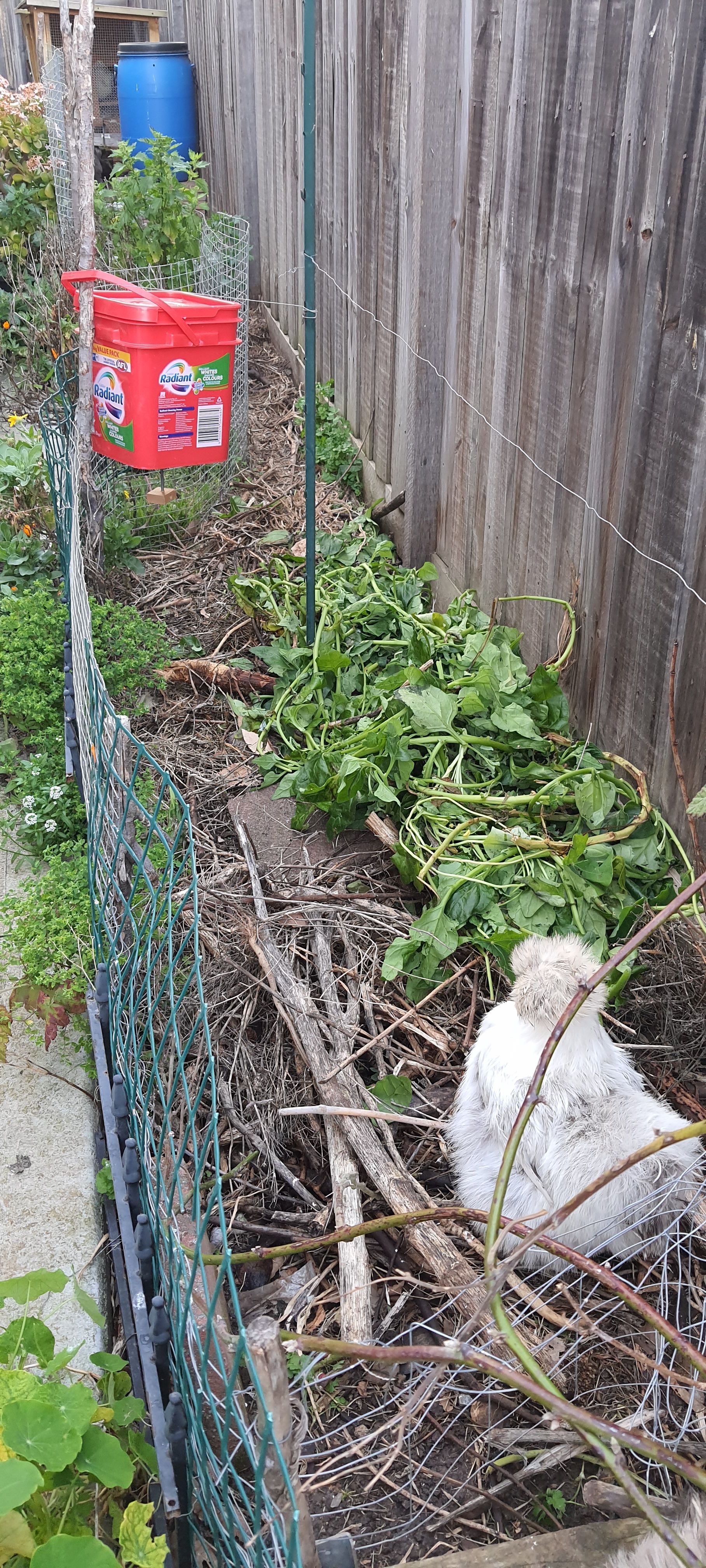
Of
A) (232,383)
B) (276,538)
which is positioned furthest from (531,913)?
(232,383)

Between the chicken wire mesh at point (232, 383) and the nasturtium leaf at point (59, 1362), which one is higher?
the chicken wire mesh at point (232, 383)

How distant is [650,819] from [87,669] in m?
1.48

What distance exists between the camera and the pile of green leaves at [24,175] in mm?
7199

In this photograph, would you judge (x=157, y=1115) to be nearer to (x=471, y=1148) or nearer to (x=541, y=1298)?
(x=471, y=1148)

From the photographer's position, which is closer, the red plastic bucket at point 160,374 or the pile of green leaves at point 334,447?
the red plastic bucket at point 160,374

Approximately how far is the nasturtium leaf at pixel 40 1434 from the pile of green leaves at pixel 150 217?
5.30 m

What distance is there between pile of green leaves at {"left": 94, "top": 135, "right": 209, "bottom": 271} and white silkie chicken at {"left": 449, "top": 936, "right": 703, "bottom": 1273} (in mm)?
4758

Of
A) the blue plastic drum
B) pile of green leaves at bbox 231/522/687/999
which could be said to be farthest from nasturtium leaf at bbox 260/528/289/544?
the blue plastic drum

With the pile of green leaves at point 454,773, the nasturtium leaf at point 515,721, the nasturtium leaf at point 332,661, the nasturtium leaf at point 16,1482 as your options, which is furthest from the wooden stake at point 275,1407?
the nasturtium leaf at point 332,661

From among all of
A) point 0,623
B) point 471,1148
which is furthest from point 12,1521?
point 0,623

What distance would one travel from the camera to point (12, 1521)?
1544mm

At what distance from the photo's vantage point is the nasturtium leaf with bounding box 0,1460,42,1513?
4.53 feet

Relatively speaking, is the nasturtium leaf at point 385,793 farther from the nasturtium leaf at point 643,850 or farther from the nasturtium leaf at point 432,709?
the nasturtium leaf at point 643,850

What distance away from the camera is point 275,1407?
1199 millimetres
